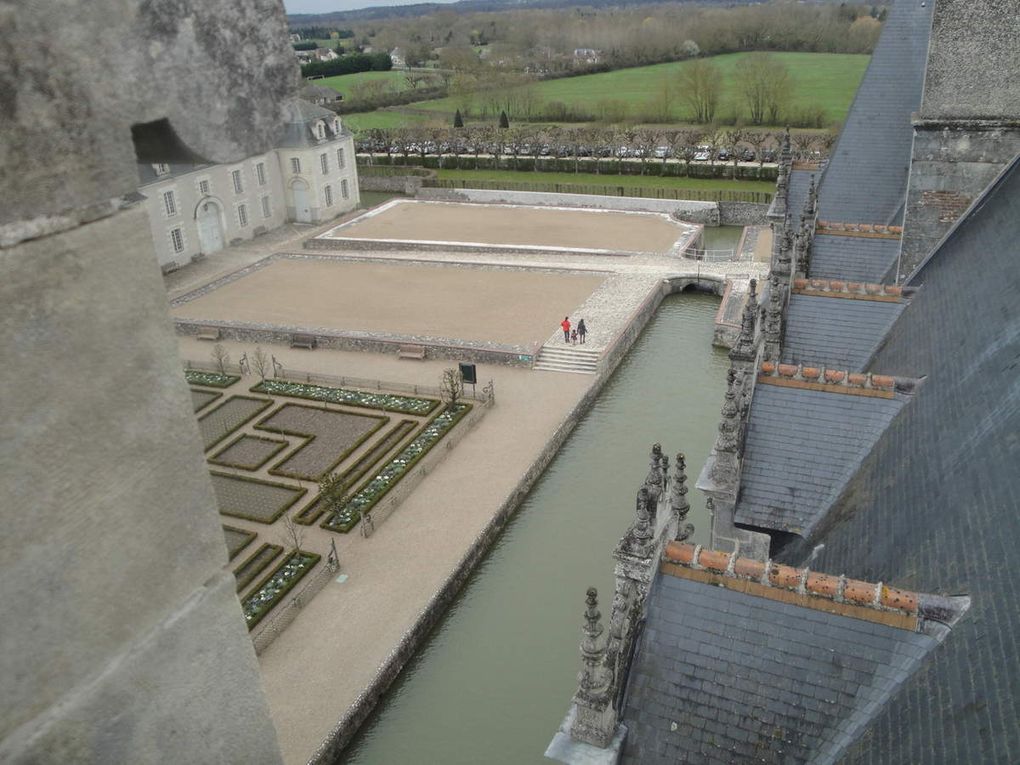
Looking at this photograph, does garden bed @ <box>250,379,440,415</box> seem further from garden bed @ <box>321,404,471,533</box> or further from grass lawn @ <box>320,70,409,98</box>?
grass lawn @ <box>320,70,409,98</box>

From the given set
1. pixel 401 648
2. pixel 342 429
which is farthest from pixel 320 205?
pixel 401 648

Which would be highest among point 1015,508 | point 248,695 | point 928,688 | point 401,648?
point 248,695

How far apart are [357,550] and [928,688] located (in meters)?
13.3

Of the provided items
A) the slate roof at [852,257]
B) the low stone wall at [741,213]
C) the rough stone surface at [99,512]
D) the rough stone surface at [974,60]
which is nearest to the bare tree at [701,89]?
the low stone wall at [741,213]

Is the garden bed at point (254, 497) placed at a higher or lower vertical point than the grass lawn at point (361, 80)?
lower

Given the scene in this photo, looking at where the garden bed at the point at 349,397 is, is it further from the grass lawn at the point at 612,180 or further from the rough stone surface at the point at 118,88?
the grass lawn at the point at 612,180

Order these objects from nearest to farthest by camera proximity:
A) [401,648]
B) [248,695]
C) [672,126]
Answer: [248,695] < [401,648] < [672,126]

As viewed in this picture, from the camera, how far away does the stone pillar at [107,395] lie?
1.72 metres

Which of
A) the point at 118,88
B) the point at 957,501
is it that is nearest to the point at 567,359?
the point at 957,501

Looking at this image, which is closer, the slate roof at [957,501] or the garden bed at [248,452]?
the slate roof at [957,501]

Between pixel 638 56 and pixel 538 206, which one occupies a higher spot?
pixel 638 56

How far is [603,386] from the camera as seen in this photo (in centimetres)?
2622

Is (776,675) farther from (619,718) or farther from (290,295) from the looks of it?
(290,295)

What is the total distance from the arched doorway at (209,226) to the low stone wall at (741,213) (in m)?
26.5
